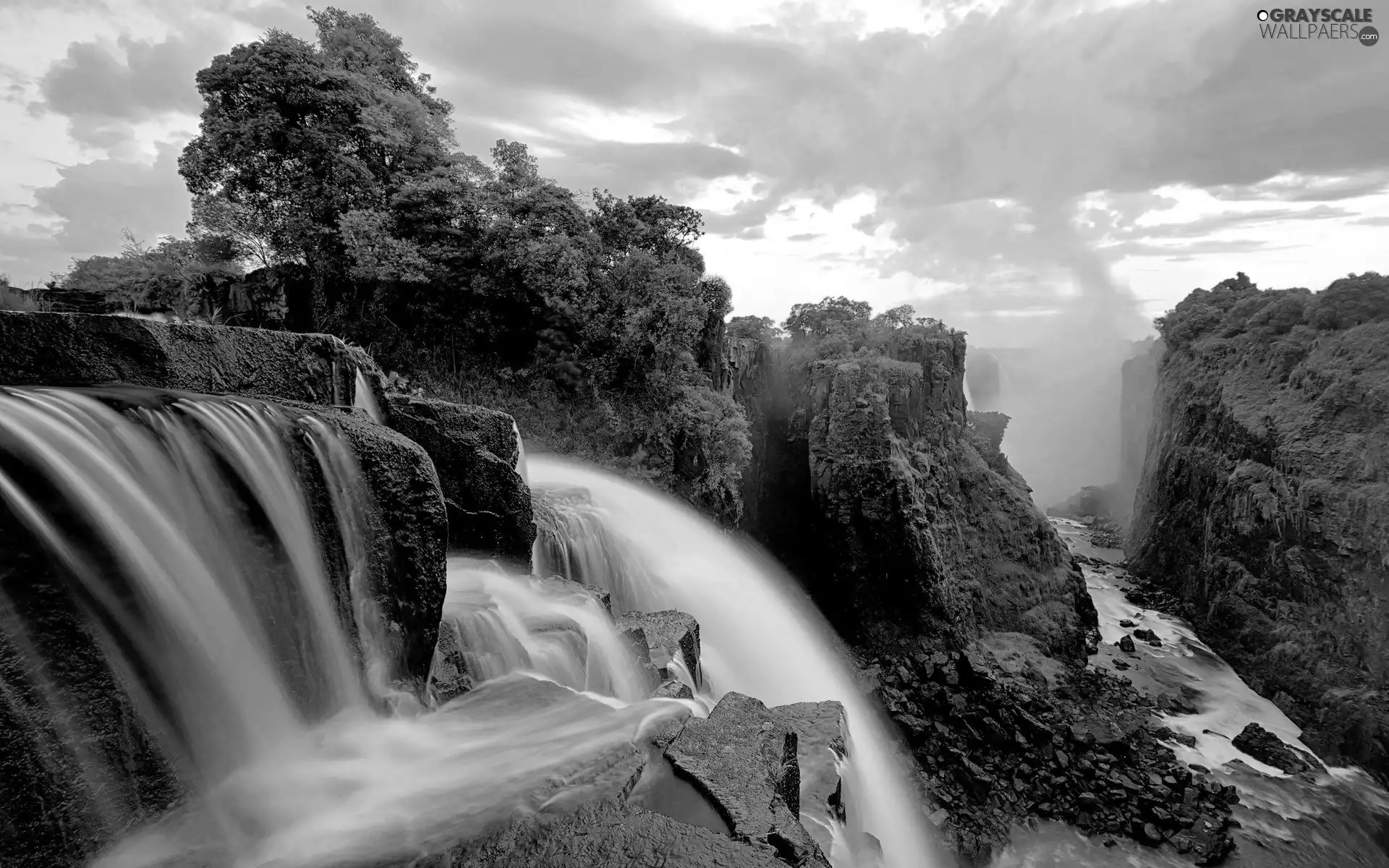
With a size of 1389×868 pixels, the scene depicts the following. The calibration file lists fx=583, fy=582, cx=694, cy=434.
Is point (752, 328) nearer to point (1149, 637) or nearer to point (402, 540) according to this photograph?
point (1149, 637)

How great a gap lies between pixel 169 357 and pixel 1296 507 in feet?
95.7

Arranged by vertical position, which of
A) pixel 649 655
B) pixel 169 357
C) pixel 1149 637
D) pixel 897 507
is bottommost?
pixel 1149 637

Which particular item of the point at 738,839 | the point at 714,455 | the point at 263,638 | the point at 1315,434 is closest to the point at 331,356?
the point at 263,638

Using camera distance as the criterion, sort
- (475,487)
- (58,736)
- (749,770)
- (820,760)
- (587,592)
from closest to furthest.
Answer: (58,736) → (749,770) → (820,760) → (587,592) → (475,487)

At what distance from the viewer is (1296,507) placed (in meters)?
19.6

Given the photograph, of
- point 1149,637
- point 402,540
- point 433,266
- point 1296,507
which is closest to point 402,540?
point 402,540

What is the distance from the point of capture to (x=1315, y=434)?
1994cm

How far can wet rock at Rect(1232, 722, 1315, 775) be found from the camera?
15453 millimetres

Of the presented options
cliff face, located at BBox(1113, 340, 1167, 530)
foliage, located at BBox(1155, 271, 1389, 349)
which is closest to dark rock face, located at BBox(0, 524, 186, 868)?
foliage, located at BBox(1155, 271, 1389, 349)

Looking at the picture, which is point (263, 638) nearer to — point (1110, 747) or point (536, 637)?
point (536, 637)

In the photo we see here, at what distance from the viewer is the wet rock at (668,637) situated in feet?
24.4

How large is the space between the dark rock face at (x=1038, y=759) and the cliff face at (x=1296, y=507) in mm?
5390

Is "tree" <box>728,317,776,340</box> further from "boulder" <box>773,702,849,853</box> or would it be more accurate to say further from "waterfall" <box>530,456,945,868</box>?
"boulder" <box>773,702,849,853</box>

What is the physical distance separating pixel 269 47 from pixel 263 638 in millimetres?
16327
